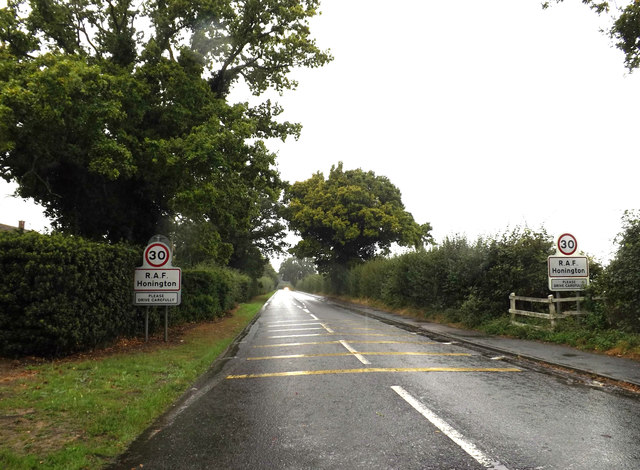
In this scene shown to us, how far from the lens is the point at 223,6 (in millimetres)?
15547

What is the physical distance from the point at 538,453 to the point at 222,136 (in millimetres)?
11041

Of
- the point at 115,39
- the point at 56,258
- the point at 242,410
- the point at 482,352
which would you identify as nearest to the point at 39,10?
the point at 115,39

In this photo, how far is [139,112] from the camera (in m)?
12.7

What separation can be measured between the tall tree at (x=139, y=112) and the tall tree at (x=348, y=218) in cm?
1878

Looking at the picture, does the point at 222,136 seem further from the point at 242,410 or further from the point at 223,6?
the point at 242,410

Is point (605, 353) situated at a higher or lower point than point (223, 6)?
lower

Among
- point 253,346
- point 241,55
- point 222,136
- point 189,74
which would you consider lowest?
point 253,346

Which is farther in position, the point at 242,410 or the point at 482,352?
the point at 482,352

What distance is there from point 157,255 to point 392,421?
8.29 m

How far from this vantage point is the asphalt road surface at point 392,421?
3738 millimetres

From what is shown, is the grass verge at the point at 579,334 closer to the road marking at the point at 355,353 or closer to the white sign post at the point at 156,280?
the road marking at the point at 355,353

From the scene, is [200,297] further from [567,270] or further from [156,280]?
[567,270]

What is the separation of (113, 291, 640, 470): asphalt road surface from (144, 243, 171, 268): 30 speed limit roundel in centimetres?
412

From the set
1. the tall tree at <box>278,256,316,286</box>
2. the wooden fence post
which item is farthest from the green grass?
the tall tree at <box>278,256,316,286</box>
